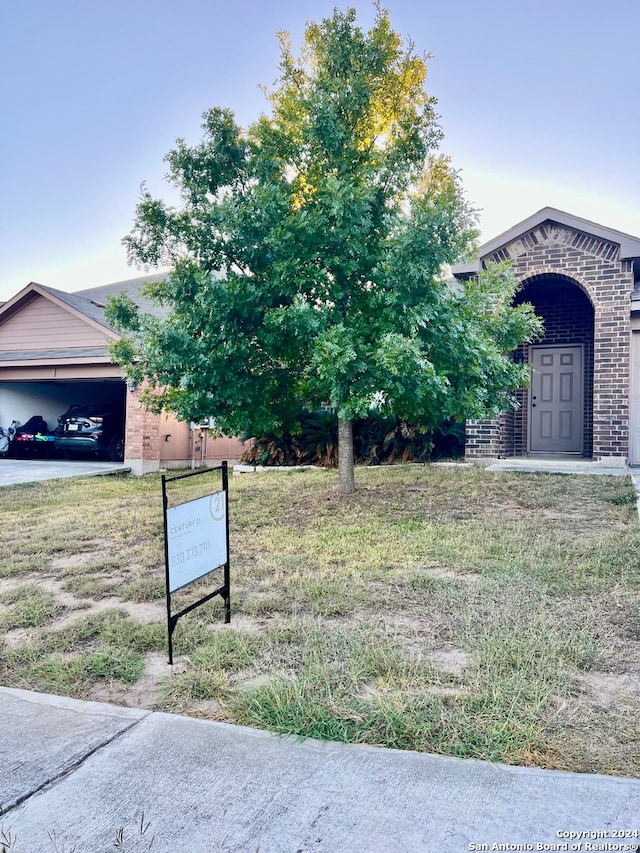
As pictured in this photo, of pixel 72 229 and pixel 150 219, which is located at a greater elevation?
pixel 72 229

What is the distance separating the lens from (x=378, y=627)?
368 centimetres

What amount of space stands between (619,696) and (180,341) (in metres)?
5.36

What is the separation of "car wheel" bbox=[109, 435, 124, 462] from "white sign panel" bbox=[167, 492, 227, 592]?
12.4 metres

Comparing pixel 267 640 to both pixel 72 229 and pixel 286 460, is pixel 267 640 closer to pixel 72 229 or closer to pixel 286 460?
pixel 286 460

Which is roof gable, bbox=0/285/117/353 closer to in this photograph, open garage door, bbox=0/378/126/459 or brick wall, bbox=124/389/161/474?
open garage door, bbox=0/378/126/459

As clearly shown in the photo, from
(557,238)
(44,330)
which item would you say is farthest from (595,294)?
(44,330)

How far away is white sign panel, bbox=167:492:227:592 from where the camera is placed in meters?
3.41

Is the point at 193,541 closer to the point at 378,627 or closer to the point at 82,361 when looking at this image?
the point at 378,627

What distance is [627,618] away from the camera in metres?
3.70

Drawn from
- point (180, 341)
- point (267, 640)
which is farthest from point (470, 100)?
point (267, 640)

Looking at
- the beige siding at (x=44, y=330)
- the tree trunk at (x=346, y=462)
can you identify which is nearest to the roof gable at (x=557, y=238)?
the tree trunk at (x=346, y=462)

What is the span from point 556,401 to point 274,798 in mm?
11630

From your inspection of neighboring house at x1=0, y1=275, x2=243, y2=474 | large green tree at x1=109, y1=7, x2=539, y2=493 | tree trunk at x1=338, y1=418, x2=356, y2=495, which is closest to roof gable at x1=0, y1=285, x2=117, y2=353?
neighboring house at x1=0, y1=275, x2=243, y2=474

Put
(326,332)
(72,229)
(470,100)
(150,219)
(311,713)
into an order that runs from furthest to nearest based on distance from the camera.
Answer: (72,229)
(470,100)
(150,219)
(326,332)
(311,713)
